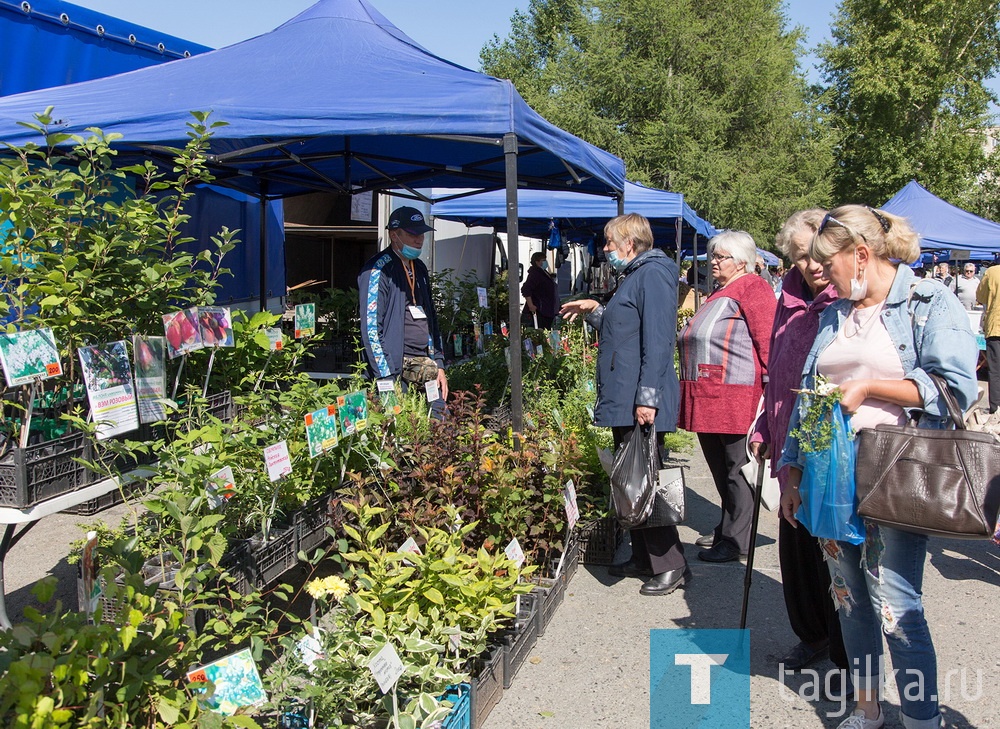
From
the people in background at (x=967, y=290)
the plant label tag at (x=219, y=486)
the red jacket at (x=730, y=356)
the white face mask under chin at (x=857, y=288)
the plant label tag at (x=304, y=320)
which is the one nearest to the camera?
the white face mask under chin at (x=857, y=288)

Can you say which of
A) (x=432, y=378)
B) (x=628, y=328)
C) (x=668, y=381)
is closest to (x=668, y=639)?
(x=668, y=381)

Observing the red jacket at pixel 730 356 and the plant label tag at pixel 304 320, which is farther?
the plant label tag at pixel 304 320

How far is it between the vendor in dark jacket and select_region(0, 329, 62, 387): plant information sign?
89.0 inches

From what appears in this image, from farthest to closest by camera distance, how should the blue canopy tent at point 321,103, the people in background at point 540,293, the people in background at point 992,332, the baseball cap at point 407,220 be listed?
the people in background at point 540,293, the people in background at point 992,332, the baseball cap at point 407,220, the blue canopy tent at point 321,103

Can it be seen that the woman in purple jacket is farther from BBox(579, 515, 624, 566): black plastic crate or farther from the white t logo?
BBox(579, 515, 624, 566): black plastic crate

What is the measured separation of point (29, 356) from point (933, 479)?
2.71 metres

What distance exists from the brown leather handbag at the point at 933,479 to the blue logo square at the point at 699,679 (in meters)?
1.10

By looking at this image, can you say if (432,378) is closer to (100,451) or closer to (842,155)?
(100,451)

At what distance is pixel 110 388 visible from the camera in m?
2.72

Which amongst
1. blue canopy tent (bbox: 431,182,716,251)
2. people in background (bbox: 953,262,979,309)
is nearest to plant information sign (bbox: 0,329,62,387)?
blue canopy tent (bbox: 431,182,716,251)

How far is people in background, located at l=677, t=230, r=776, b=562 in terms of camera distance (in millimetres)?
3965

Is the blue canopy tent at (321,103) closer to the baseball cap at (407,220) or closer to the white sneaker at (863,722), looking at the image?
the baseball cap at (407,220)

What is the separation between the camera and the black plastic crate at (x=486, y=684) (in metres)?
2.60

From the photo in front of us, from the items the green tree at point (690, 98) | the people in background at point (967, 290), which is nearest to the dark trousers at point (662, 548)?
the people in background at point (967, 290)
